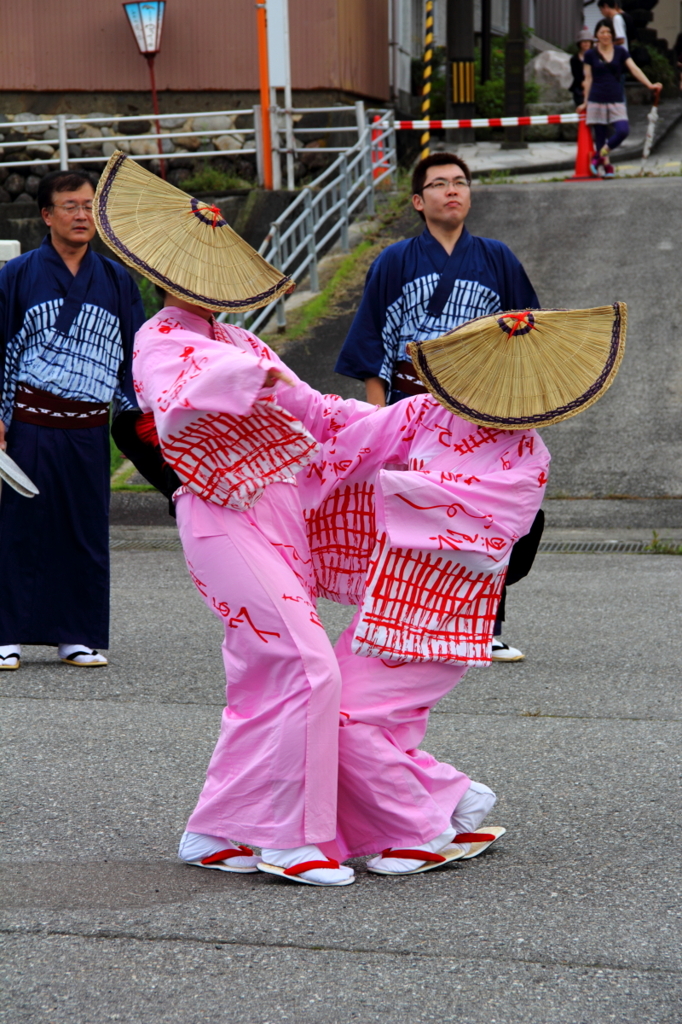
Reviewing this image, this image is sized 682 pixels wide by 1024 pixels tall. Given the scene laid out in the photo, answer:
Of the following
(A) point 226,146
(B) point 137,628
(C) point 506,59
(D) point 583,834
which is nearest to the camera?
(D) point 583,834

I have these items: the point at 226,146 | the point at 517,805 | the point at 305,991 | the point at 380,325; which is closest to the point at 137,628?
the point at 380,325

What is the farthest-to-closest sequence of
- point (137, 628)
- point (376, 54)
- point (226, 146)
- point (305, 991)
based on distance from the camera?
point (376, 54) < point (226, 146) < point (137, 628) < point (305, 991)

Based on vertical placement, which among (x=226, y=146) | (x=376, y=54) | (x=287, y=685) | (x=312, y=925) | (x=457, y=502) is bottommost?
(x=312, y=925)

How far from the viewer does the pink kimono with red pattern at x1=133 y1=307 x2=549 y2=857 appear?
298cm

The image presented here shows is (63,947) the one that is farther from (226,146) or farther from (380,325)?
(226,146)

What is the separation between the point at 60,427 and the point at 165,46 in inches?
416

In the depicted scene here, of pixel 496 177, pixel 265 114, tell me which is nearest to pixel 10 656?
pixel 265 114

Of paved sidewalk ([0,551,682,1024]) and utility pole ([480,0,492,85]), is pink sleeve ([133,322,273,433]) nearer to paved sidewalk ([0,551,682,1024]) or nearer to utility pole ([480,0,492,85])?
paved sidewalk ([0,551,682,1024])

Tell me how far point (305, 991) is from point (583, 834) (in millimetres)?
1168

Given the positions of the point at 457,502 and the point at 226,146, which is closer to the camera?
the point at 457,502

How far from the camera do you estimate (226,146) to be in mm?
14484

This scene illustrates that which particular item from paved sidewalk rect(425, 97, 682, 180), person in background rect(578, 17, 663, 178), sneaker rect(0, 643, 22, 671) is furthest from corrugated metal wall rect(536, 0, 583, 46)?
sneaker rect(0, 643, 22, 671)

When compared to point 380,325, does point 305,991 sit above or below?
below

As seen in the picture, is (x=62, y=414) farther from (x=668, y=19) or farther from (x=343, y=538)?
(x=668, y=19)
